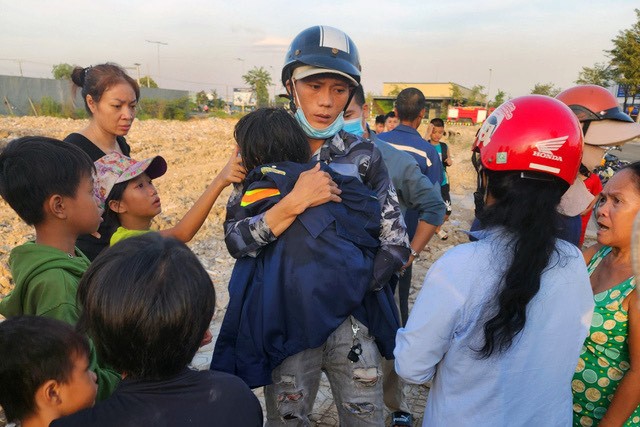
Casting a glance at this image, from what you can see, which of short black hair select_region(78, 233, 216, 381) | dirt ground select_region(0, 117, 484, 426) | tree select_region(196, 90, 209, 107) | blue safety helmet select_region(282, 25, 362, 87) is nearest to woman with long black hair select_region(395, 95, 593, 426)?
short black hair select_region(78, 233, 216, 381)

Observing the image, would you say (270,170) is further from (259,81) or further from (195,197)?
(259,81)

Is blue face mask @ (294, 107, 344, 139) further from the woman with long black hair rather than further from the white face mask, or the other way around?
the woman with long black hair

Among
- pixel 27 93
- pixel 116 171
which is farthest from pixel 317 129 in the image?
pixel 27 93

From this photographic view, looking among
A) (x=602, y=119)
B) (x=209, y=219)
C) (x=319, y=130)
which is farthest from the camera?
(x=209, y=219)

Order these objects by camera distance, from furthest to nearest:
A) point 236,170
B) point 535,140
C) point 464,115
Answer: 1. point 464,115
2. point 236,170
3. point 535,140

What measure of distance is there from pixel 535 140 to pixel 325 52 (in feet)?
3.76

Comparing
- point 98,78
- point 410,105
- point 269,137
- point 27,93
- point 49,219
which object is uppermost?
point 27,93

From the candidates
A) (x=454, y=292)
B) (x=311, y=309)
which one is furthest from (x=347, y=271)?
(x=454, y=292)

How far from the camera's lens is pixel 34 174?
171 cm

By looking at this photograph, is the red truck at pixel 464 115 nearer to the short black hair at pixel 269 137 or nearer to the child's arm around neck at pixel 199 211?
the child's arm around neck at pixel 199 211

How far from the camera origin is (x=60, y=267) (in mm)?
1602

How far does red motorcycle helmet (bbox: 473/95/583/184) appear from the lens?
4.74 feet

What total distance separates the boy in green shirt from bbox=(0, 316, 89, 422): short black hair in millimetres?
259

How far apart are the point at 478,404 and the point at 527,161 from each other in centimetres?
81
